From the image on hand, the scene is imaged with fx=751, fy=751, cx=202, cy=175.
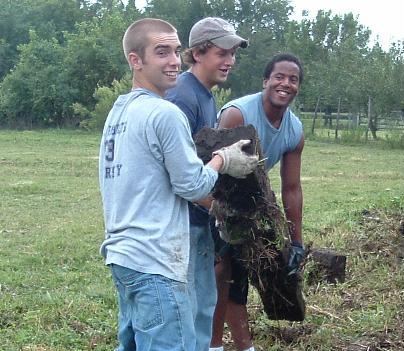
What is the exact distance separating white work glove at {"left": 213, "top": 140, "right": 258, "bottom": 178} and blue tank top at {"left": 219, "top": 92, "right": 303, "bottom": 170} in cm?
70

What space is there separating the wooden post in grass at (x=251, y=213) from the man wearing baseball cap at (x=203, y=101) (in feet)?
0.36

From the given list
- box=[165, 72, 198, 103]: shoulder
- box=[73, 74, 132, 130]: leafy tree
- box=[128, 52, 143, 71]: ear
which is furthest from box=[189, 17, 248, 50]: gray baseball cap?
box=[73, 74, 132, 130]: leafy tree

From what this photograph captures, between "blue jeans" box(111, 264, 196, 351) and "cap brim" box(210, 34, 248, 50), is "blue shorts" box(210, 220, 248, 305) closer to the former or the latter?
"cap brim" box(210, 34, 248, 50)

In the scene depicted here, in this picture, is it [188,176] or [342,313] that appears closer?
[188,176]

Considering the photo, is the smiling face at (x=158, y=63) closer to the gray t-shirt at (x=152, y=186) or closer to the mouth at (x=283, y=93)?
the gray t-shirt at (x=152, y=186)

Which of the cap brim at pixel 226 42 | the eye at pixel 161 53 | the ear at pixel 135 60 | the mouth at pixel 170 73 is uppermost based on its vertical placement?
the cap brim at pixel 226 42

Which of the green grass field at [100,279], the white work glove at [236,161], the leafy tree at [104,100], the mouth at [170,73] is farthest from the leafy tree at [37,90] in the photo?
the mouth at [170,73]

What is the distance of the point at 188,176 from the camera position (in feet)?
8.54

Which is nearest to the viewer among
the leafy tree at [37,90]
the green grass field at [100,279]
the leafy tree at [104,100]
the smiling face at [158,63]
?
the smiling face at [158,63]

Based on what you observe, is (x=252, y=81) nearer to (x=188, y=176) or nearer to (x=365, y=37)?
(x=365, y=37)

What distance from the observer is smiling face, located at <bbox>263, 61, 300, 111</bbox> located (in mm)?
3740

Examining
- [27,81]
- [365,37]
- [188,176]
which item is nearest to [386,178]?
[188,176]

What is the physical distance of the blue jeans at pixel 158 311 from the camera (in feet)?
8.38

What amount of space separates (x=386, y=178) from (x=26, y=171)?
736 cm
